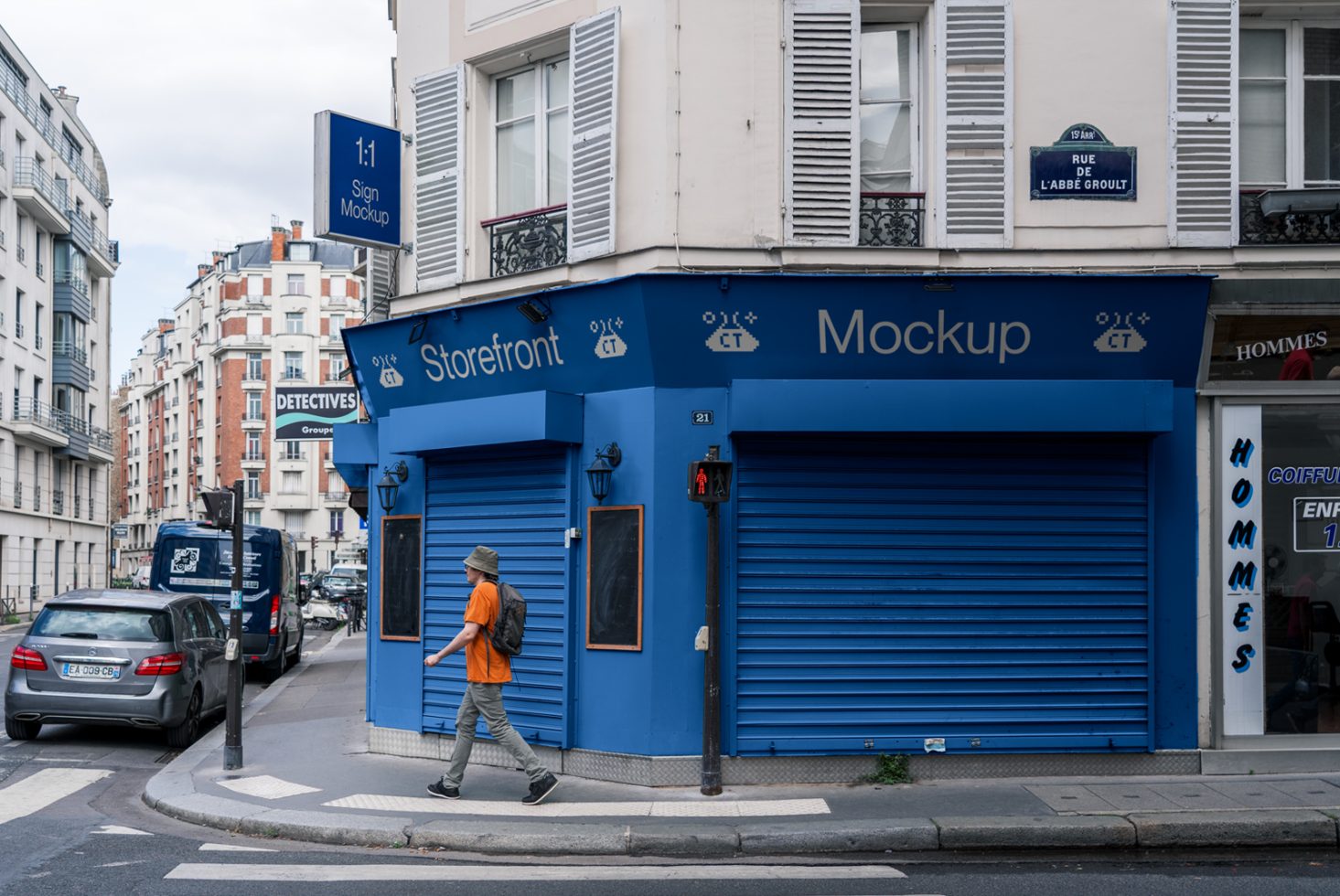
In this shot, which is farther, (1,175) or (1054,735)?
(1,175)

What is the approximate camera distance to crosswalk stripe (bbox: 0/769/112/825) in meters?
9.90

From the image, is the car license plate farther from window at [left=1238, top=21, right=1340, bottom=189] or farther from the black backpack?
window at [left=1238, top=21, right=1340, bottom=189]

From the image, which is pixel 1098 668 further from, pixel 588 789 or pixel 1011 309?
pixel 588 789

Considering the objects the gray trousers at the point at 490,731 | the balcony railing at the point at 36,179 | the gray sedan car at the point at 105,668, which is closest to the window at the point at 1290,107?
the gray trousers at the point at 490,731

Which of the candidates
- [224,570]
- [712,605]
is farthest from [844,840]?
[224,570]

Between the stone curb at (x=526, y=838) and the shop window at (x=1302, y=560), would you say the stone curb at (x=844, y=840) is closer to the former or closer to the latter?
the stone curb at (x=526, y=838)

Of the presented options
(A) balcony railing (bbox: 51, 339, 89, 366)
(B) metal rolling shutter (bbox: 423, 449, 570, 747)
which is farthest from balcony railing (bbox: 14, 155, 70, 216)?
(B) metal rolling shutter (bbox: 423, 449, 570, 747)

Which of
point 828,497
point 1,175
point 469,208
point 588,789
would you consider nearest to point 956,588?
point 828,497

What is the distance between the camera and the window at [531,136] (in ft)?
38.7

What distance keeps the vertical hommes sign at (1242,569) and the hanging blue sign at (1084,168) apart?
203 cm

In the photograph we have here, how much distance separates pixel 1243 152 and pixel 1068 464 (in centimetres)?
302

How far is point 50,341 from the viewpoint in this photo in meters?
54.1

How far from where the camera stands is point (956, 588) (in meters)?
10.6

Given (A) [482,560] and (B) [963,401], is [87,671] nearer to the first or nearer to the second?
(A) [482,560]
